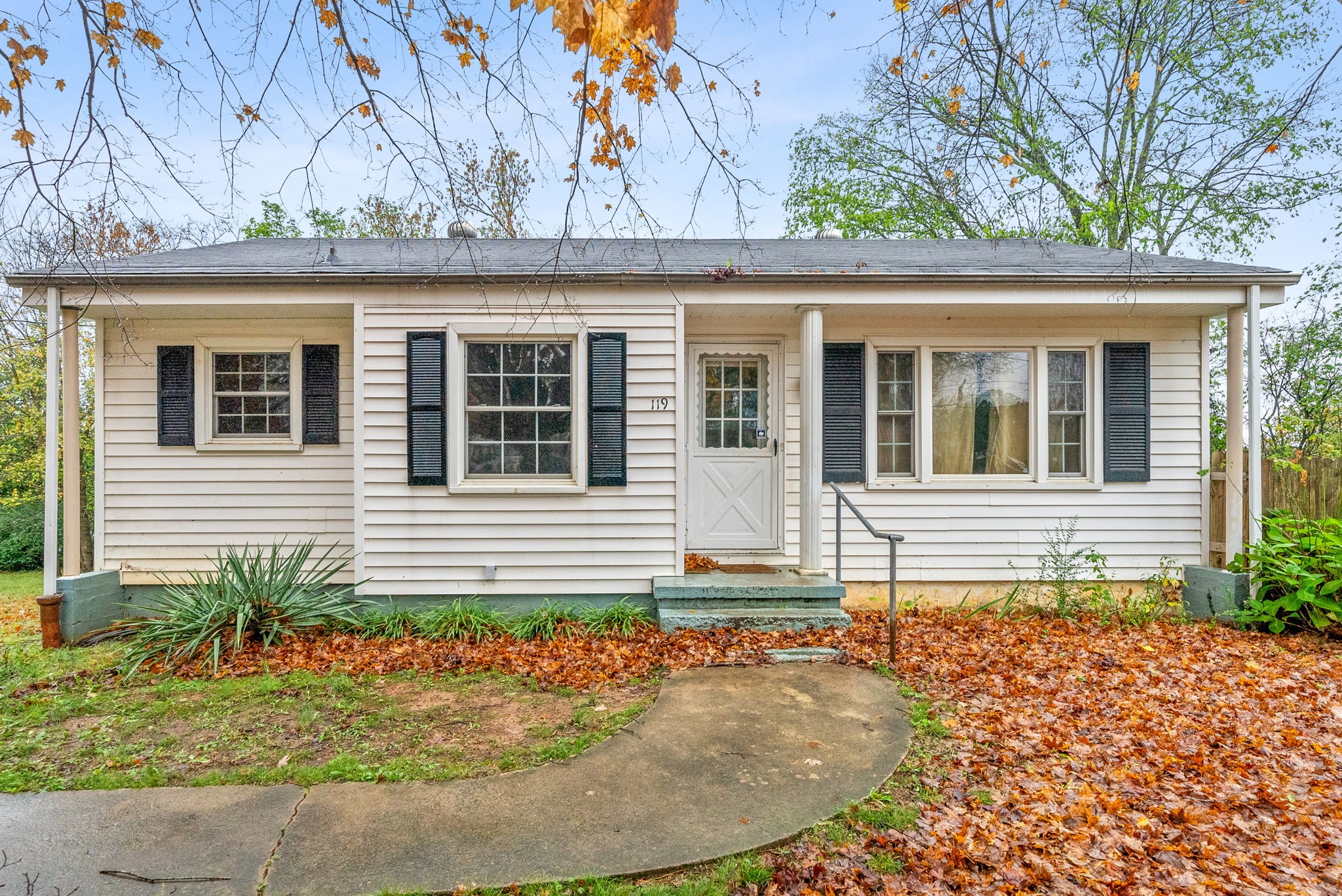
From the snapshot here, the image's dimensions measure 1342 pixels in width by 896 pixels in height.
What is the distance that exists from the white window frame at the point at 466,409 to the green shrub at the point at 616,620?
1.01 meters

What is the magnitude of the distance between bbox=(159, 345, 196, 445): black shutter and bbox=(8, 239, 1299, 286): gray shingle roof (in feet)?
2.60

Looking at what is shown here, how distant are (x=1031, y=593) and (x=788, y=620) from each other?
266 centimetres

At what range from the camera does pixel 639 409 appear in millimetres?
5477

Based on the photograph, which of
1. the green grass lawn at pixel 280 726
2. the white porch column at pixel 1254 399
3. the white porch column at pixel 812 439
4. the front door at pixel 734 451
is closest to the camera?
the green grass lawn at pixel 280 726

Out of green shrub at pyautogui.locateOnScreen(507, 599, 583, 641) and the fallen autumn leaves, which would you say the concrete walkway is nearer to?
the fallen autumn leaves

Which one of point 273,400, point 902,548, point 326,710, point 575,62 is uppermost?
point 575,62

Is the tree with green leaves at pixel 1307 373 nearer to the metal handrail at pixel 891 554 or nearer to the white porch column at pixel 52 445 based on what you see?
the metal handrail at pixel 891 554

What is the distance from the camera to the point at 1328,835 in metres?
2.37

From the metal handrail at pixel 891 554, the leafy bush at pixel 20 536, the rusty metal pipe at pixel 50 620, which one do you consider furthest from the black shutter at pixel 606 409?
the leafy bush at pixel 20 536

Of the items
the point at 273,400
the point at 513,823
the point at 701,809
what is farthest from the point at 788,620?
the point at 273,400

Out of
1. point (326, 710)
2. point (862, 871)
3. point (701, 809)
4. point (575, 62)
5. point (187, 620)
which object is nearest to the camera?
point (862, 871)

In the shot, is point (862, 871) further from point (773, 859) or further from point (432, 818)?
point (432, 818)

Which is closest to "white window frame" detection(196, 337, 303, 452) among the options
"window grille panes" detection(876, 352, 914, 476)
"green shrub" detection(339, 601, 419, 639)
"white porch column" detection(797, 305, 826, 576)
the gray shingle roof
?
the gray shingle roof

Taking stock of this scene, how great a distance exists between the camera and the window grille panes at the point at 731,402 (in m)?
6.23
